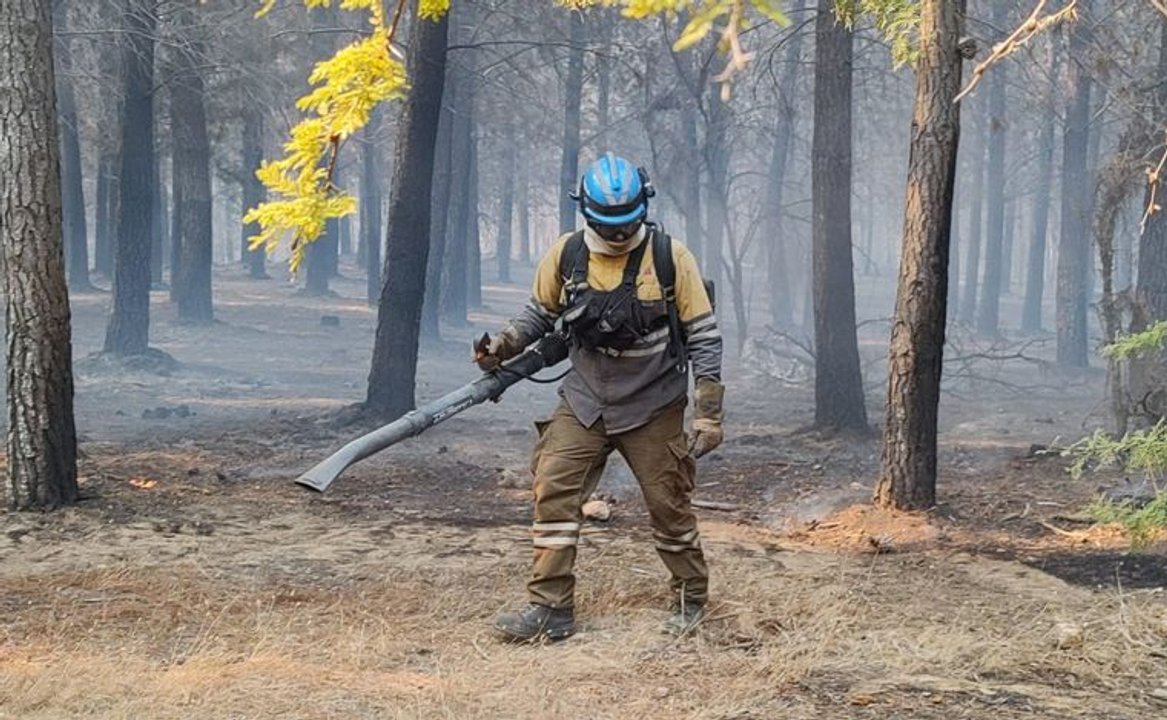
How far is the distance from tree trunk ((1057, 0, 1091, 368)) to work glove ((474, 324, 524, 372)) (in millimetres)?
21151

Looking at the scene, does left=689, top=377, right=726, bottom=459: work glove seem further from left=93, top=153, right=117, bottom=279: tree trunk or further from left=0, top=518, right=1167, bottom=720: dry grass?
left=93, top=153, right=117, bottom=279: tree trunk

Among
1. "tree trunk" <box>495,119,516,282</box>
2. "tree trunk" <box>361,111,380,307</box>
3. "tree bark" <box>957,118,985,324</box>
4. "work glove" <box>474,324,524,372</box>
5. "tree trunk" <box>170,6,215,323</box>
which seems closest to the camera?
"work glove" <box>474,324,524,372</box>

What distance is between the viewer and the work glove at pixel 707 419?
601 centimetres

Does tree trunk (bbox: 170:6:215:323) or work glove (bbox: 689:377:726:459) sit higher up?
tree trunk (bbox: 170:6:215:323)

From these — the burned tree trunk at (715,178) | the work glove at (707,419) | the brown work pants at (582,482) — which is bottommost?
the brown work pants at (582,482)

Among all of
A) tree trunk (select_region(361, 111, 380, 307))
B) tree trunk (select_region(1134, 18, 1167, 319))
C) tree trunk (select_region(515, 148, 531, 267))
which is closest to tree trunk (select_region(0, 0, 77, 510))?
tree trunk (select_region(1134, 18, 1167, 319))

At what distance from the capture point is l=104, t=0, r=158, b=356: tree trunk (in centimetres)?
2094

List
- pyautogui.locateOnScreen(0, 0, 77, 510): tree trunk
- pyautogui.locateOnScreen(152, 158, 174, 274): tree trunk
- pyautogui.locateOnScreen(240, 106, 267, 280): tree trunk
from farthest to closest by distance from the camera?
pyautogui.locateOnScreen(152, 158, 174, 274): tree trunk, pyautogui.locateOnScreen(240, 106, 267, 280): tree trunk, pyautogui.locateOnScreen(0, 0, 77, 510): tree trunk

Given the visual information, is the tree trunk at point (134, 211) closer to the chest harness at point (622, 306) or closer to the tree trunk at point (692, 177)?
the tree trunk at point (692, 177)

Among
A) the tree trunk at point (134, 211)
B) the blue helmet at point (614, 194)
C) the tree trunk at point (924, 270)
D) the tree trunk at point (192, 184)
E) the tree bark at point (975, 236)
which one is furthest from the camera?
the tree bark at point (975, 236)

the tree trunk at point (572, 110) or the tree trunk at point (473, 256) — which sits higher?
the tree trunk at point (572, 110)

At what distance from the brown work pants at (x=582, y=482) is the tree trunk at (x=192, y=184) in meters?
17.5

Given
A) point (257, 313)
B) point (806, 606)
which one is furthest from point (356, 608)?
point (257, 313)

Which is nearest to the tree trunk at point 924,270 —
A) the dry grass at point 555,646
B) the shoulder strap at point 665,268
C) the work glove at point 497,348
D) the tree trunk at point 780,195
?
the dry grass at point 555,646
